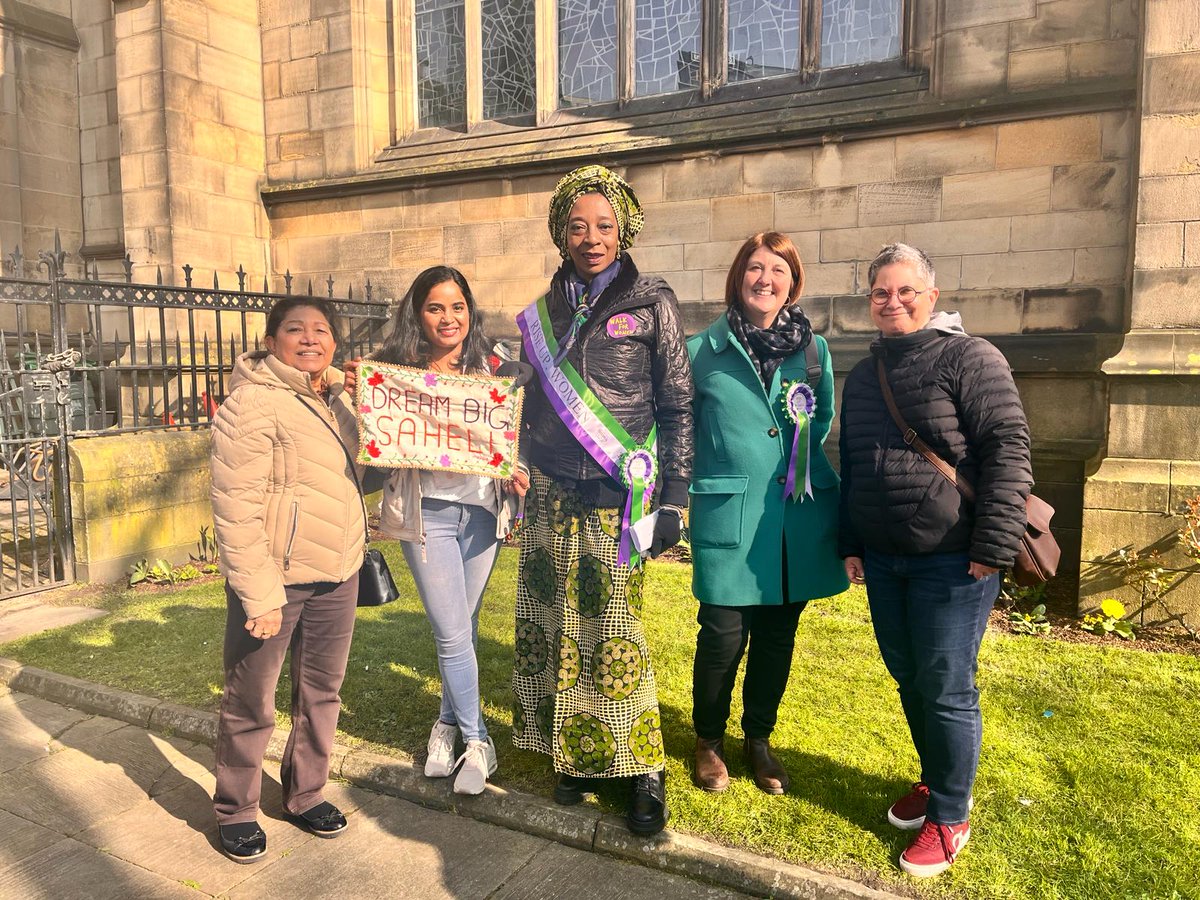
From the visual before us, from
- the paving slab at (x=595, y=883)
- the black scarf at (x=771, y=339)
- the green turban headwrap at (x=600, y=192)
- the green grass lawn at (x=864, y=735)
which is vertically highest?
the green turban headwrap at (x=600, y=192)

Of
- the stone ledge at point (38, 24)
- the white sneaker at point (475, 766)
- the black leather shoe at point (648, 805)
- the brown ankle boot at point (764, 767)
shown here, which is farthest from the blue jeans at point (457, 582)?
the stone ledge at point (38, 24)

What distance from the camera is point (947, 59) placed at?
6898 millimetres

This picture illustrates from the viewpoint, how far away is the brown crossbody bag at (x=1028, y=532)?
266 cm

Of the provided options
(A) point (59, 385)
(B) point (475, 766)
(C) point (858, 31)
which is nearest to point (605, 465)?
(B) point (475, 766)

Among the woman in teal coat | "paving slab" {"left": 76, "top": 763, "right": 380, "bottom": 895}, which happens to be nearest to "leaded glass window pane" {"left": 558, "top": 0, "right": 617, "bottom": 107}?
the woman in teal coat

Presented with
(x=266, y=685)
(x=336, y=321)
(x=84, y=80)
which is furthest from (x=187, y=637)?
(x=84, y=80)

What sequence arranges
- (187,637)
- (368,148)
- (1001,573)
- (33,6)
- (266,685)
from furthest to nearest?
(33,6), (368,148), (187,637), (266,685), (1001,573)

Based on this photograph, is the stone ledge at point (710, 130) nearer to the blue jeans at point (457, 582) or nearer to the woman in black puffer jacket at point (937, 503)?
the woman in black puffer jacket at point (937, 503)

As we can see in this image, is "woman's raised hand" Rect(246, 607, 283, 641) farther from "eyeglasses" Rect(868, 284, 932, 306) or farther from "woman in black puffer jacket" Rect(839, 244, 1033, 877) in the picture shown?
"eyeglasses" Rect(868, 284, 932, 306)

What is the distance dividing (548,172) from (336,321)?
6179 mm

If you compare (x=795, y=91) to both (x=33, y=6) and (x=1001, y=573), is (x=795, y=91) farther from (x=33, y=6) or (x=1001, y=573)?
(x=33, y=6)

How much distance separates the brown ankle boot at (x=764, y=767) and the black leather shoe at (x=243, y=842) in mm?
1855

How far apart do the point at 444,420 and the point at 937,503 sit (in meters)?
1.74

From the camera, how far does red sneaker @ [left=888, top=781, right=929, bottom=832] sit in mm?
3000
